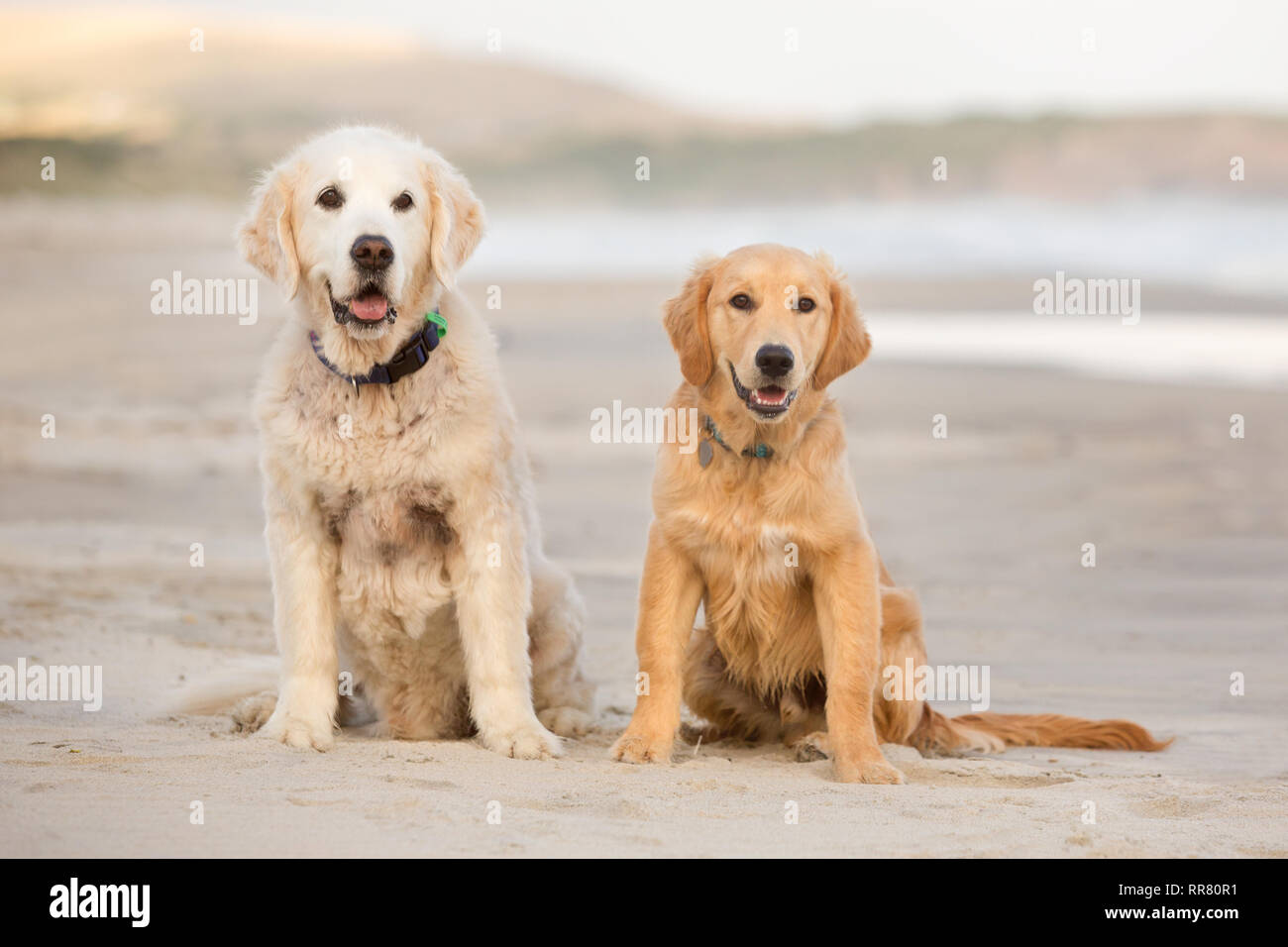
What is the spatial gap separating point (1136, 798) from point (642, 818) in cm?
147

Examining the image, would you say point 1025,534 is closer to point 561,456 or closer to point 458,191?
point 561,456

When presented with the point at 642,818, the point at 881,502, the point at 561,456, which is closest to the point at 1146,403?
the point at 881,502

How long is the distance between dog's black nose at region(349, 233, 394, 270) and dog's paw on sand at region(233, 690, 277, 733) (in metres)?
1.61

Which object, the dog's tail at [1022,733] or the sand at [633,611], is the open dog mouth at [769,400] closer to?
the sand at [633,611]

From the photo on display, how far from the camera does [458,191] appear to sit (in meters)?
5.16

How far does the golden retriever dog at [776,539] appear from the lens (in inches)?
193

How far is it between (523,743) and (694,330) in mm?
1490

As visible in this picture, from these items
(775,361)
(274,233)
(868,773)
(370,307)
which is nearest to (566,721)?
(868,773)

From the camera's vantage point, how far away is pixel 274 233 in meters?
4.99

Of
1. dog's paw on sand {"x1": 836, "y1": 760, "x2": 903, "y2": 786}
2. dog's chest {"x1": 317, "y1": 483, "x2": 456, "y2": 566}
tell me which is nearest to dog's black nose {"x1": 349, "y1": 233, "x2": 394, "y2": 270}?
dog's chest {"x1": 317, "y1": 483, "x2": 456, "y2": 566}

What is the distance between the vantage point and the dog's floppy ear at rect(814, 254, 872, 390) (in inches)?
202
